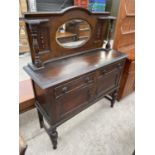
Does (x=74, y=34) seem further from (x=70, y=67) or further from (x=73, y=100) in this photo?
(x=73, y=100)

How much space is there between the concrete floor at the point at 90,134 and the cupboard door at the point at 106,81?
0.50m

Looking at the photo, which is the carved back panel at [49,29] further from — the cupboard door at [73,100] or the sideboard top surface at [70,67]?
the cupboard door at [73,100]

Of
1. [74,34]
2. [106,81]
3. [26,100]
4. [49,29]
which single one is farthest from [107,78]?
[26,100]

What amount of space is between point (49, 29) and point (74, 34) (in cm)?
61

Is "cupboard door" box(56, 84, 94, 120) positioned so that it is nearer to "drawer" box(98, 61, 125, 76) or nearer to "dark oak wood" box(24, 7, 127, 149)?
"dark oak wood" box(24, 7, 127, 149)

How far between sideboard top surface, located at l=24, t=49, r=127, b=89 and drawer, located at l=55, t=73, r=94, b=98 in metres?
0.05

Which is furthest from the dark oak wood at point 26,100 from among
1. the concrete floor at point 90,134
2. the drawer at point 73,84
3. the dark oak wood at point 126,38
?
the dark oak wood at point 126,38

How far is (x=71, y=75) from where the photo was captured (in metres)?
1.11

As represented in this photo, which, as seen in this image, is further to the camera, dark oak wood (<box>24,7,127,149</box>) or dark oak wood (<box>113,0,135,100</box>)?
dark oak wood (<box>113,0,135,100</box>)

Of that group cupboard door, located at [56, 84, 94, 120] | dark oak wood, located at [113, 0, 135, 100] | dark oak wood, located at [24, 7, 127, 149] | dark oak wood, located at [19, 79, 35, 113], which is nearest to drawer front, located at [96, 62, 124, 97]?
dark oak wood, located at [24, 7, 127, 149]

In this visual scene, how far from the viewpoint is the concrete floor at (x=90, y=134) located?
149 cm

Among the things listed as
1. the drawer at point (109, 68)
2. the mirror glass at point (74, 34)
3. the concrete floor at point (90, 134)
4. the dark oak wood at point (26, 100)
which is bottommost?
the concrete floor at point (90, 134)

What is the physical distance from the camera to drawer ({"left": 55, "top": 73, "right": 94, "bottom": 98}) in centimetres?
106
